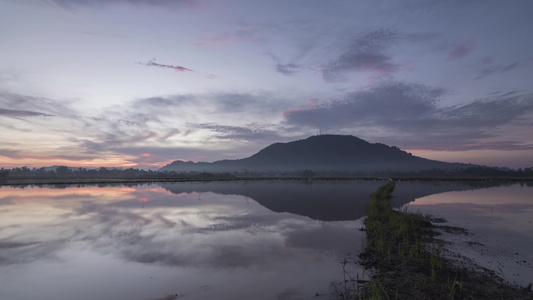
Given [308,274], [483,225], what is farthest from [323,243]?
[483,225]

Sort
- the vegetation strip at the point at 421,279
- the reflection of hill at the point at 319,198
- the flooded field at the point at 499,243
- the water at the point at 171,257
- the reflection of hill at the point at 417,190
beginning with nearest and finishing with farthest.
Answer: the vegetation strip at the point at 421,279 → the water at the point at 171,257 → the flooded field at the point at 499,243 → the reflection of hill at the point at 319,198 → the reflection of hill at the point at 417,190

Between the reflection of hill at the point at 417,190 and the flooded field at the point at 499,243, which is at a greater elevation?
the flooded field at the point at 499,243

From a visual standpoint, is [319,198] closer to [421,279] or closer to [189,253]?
[189,253]

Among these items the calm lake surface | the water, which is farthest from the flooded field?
the water

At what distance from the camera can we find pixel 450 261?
11414 millimetres

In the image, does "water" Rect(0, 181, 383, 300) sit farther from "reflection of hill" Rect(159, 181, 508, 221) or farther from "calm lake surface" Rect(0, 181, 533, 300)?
"reflection of hill" Rect(159, 181, 508, 221)

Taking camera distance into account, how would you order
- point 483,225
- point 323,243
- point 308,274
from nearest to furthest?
point 308,274 < point 323,243 < point 483,225

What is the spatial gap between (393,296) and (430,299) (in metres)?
1.01

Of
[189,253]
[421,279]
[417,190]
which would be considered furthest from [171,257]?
[417,190]

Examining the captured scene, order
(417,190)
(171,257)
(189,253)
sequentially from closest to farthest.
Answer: (171,257), (189,253), (417,190)

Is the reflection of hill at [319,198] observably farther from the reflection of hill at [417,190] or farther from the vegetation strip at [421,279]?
the vegetation strip at [421,279]

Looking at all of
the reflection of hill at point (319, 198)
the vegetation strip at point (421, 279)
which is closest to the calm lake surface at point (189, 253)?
the vegetation strip at point (421, 279)

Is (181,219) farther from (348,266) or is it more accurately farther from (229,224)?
(348,266)

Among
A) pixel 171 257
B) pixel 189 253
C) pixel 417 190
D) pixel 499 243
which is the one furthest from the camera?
pixel 417 190
